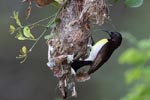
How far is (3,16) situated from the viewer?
19.6 feet

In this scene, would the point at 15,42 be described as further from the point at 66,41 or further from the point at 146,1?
the point at 66,41

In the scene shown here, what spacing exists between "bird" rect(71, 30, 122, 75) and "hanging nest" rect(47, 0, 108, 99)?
19 mm

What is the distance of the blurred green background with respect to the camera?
621cm

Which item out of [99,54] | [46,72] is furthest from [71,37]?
[46,72]

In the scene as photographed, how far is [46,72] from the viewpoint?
21.0ft

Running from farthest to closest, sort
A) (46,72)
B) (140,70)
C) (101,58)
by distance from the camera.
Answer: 1. (46,72)
2. (140,70)
3. (101,58)

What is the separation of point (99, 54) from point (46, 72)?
4.88m

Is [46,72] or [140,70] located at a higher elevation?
[140,70]

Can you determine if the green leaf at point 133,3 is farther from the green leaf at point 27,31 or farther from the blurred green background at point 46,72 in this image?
the blurred green background at point 46,72

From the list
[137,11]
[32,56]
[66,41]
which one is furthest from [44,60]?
[66,41]

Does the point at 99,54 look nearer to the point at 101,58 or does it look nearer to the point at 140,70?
the point at 101,58

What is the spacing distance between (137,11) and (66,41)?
16.3 ft

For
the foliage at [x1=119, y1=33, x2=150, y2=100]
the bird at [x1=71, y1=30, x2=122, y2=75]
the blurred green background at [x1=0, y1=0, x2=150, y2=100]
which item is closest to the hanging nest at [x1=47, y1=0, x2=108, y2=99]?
the bird at [x1=71, y1=30, x2=122, y2=75]

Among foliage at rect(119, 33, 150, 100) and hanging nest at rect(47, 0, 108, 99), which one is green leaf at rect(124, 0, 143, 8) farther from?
foliage at rect(119, 33, 150, 100)
